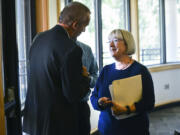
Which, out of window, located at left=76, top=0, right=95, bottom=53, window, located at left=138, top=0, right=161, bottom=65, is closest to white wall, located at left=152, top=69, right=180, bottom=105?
window, located at left=138, top=0, right=161, bottom=65

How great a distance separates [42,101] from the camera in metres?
1.12

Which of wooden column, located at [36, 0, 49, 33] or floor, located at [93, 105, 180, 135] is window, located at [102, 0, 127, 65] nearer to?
floor, located at [93, 105, 180, 135]

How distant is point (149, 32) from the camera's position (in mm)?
4363

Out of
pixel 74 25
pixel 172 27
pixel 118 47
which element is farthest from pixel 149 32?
pixel 74 25

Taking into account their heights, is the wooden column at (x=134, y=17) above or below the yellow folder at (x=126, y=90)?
above

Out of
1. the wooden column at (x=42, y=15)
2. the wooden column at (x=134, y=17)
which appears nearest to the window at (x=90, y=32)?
the wooden column at (x=134, y=17)

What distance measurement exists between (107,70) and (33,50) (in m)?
0.65

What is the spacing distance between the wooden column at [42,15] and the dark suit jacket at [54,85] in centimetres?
84

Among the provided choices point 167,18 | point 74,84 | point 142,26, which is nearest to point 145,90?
point 74,84

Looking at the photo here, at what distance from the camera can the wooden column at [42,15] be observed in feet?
6.48

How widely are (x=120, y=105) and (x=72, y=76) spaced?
0.54 m

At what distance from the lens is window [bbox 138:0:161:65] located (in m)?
4.20

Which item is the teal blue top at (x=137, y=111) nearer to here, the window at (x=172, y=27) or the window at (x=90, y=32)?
the window at (x=90, y=32)

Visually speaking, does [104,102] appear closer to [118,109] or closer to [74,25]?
[118,109]
